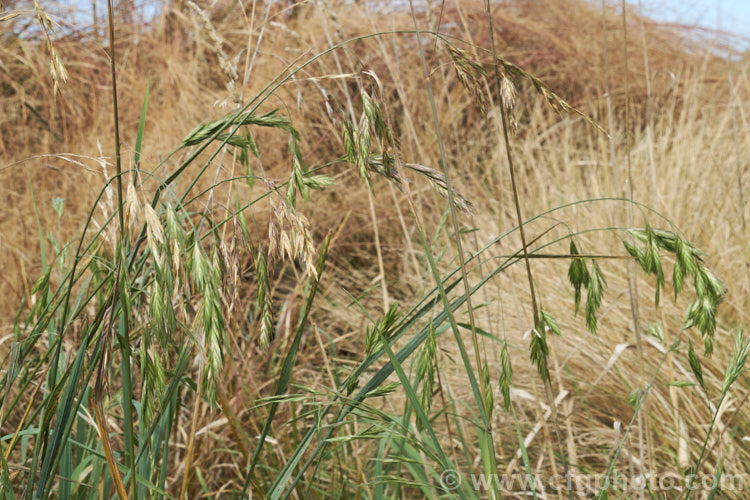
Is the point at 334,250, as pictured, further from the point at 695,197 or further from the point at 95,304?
the point at 695,197

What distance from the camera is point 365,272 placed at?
253 centimetres

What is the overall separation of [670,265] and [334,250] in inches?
50.1

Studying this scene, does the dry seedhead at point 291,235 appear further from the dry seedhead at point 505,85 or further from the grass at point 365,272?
the dry seedhead at point 505,85

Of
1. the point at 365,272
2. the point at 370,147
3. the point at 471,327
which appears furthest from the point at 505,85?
the point at 365,272

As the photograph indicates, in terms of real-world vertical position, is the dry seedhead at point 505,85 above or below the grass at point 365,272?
above

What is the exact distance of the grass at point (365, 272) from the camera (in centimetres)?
63

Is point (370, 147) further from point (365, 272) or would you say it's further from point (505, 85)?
point (365, 272)

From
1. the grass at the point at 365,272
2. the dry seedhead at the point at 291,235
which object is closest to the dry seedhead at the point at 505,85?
the grass at the point at 365,272

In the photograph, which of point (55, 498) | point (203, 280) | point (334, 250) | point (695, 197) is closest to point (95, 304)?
point (55, 498)

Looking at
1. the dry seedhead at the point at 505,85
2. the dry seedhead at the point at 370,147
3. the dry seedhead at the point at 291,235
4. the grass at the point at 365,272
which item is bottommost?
the grass at the point at 365,272

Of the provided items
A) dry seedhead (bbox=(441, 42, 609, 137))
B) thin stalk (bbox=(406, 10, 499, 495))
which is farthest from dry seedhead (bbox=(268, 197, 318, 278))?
dry seedhead (bbox=(441, 42, 609, 137))

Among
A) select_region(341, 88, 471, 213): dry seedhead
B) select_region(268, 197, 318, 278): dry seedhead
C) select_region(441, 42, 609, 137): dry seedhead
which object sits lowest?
select_region(268, 197, 318, 278): dry seedhead

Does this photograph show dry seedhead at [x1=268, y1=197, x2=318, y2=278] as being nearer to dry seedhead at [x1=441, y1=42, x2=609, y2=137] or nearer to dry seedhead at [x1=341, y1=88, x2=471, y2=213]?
dry seedhead at [x1=341, y1=88, x2=471, y2=213]

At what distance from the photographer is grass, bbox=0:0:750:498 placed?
2.08 ft
